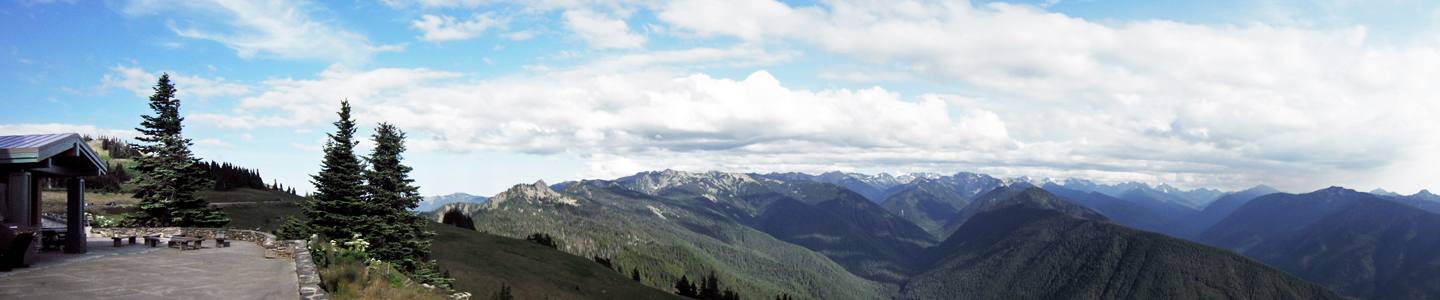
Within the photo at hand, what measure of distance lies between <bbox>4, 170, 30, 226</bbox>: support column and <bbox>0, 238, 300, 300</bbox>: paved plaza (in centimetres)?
181

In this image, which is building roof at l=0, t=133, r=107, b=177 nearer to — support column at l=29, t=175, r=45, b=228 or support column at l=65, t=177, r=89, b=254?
support column at l=29, t=175, r=45, b=228

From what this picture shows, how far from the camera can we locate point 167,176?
49844mm

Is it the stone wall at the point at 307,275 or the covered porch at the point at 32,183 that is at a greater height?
the covered porch at the point at 32,183

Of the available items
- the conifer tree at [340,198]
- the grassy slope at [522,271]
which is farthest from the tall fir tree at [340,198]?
the grassy slope at [522,271]

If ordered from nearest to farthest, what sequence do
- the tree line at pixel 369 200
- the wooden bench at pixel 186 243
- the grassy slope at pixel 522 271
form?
1. the wooden bench at pixel 186 243
2. the tree line at pixel 369 200
3. the grassy slope at pixel 522 271

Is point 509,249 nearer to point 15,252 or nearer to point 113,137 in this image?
point 15,252

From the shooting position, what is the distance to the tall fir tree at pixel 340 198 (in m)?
44.7

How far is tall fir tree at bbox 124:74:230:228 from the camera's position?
163ft

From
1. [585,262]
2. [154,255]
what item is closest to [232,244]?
[154,255]

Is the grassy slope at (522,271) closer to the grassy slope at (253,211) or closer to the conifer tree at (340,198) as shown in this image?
the grassy slope at (253,211)

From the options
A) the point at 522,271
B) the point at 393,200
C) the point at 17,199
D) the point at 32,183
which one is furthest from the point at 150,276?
the point at 522,271

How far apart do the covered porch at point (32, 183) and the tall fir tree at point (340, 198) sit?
54.6 ft

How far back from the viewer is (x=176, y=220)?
4944 cm

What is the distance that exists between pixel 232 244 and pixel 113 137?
233 meters
